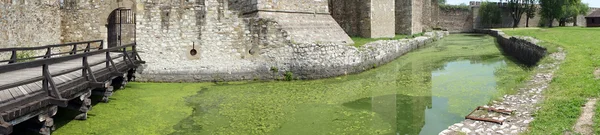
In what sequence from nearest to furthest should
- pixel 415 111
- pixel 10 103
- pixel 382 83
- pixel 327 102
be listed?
pixel 10 103, pixel 415 111, pixel 327 102, pixel 382 83

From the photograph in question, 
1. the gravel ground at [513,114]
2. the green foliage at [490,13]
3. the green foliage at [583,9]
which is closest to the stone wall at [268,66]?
the gravel ground at [513,114]

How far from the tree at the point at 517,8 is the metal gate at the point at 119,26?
136 feet

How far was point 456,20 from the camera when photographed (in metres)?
48.0

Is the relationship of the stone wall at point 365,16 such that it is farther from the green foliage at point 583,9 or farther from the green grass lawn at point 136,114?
the green foliage at point 583,9

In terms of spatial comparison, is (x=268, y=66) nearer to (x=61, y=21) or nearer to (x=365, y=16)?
(x=61, y=21)

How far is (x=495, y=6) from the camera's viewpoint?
154 feet

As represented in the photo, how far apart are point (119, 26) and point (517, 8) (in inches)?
1687

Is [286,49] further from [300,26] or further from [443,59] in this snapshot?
[443,59]

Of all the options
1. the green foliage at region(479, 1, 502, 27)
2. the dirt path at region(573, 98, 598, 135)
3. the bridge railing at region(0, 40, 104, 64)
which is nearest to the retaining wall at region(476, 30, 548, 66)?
the dirt path at region(573, 98, 598, 135)

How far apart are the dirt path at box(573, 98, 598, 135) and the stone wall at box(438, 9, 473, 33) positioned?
42876mm

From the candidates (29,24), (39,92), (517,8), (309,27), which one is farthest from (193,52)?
(517,8)

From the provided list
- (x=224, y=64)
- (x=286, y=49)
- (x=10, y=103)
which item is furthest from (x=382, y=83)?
(x=10, y=103)

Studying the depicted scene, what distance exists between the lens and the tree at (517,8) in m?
46.0

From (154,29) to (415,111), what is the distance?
741cm
